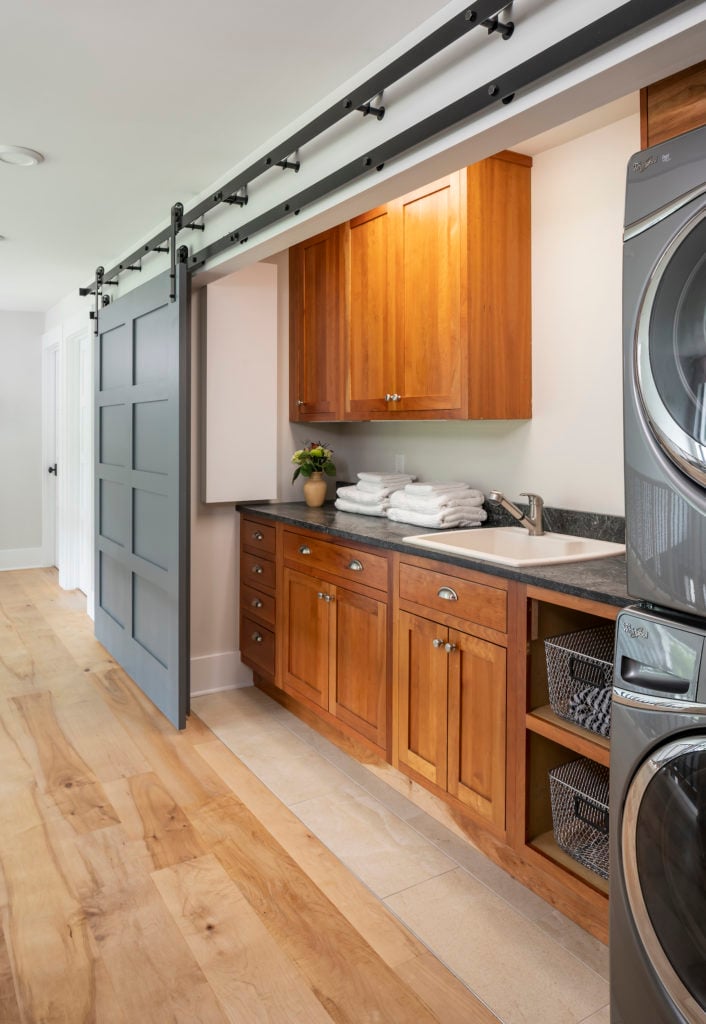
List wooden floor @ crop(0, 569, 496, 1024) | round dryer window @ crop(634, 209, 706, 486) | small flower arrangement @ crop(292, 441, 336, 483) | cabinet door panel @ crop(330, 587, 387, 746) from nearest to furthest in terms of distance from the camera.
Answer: round dryer window @ crop(634, 209, 706, 486), wooden floor @ crop(0, 569, 496, 1024), cabinet door panel @ crop(330, 587, 387, 746), small flower arrangement @ crop(292, 441, 336, 483)

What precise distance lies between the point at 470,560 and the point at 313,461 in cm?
164

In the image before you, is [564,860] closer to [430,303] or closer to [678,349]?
[678,349]

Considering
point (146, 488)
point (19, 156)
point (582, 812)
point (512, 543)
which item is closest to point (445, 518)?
point (512, 543)

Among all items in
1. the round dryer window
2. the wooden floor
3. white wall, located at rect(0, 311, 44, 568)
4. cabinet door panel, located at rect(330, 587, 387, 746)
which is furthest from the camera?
white wall, located at rect(0, 311, 44, 568)

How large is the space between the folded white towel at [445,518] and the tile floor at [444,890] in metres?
0.97

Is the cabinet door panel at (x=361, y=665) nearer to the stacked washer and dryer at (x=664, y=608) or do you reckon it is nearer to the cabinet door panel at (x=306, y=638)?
the cabinet door panel at (x=306, y=638)

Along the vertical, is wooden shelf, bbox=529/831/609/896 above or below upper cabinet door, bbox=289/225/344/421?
below

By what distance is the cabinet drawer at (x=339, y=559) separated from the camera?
2.64m

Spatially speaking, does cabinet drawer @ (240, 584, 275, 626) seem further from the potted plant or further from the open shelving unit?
the open shelving unit

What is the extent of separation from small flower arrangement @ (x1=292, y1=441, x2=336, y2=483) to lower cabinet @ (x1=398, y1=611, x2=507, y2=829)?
1.34m

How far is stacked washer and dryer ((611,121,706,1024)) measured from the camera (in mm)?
1182

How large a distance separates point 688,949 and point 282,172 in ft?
7.67

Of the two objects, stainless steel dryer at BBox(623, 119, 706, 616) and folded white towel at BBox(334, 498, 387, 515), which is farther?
folded white towel at BBox(334, 498, 387, 515)

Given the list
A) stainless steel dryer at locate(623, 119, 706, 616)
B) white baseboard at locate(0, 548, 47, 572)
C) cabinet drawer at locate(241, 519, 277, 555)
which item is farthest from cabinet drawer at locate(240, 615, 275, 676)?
white baseboard at locate(0, 548, 47, 572)
